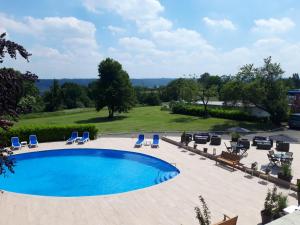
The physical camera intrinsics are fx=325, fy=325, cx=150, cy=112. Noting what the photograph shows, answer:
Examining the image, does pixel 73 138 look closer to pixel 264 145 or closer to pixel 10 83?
pixel 264 145

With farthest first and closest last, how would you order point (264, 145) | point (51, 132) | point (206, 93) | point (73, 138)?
point (206, 93)
point (51, 132)
point (73, 138)
point (264, 145)

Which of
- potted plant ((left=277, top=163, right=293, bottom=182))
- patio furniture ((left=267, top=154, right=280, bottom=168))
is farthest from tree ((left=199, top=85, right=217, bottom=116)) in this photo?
potted plant ((left=277, top=163, right=293, bottom=182))

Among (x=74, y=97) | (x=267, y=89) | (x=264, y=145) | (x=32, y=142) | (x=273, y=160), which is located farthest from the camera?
(x=74, y=97)

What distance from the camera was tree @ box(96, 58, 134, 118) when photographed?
47.5 metres

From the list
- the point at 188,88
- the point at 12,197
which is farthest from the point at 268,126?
the point at 12,197

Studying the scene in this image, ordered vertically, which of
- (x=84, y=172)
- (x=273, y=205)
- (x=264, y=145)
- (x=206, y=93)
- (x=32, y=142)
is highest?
(x=206, y=93)

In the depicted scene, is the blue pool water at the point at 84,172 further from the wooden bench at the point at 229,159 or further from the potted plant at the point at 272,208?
the potted plant at the point at 272,208

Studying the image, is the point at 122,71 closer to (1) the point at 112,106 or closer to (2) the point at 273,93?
(1) the point at 112,106

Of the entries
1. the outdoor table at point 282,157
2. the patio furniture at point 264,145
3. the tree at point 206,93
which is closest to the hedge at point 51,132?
the patio furniture at point 264,145

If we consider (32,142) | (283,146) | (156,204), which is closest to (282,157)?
(283,146)

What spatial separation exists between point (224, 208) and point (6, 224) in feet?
27.5

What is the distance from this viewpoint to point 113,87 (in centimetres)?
4762

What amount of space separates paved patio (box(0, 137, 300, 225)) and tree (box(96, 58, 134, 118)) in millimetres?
30747

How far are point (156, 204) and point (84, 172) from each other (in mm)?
9397
